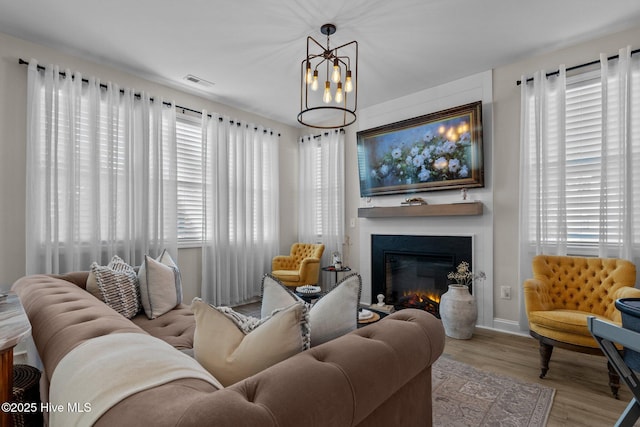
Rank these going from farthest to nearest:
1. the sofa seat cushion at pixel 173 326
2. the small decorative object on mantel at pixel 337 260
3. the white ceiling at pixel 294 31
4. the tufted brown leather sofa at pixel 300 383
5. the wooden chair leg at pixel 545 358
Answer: the small decorative object on mantel at pixel 337 260, the white ceiling at pixel 294 31, the wooden chair leg at pixel 545 358, the sofa seat cushion at pixel 173 326, the tufted brown leather sofa at pixel 300 383

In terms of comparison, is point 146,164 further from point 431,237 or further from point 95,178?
point 431,237

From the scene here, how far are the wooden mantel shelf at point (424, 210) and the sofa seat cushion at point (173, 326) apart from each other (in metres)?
2.68

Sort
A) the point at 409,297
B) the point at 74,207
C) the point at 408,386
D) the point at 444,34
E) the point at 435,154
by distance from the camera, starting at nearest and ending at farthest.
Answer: the point at 408,386
the point at 444,34
the point at 74,207
the point at 435,154
the point at 409,297

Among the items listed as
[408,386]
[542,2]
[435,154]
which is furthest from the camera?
[435,154]

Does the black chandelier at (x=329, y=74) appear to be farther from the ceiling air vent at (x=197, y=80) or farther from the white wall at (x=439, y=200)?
the ceiling air vent at (x=197, y=80)

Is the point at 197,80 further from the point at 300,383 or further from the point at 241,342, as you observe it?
the point at 300,383

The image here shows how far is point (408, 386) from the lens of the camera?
1.20m

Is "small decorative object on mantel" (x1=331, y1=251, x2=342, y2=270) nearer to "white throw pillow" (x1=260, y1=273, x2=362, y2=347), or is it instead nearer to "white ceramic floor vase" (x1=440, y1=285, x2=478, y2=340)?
"white ceramic floor vase" (x1=440, y1=285, x2=478, y2=340)

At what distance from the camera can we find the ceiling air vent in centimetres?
372

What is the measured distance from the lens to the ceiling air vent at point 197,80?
3.72 metres

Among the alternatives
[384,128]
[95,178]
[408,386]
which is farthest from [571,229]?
[95,178]

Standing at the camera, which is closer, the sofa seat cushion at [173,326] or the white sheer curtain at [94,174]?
the sofa seat cushion at [173,326]

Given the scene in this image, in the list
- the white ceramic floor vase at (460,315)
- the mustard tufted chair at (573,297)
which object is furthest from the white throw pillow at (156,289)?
the mustard tufted chair at (573,297)

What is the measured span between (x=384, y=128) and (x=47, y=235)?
3854 millimetres
